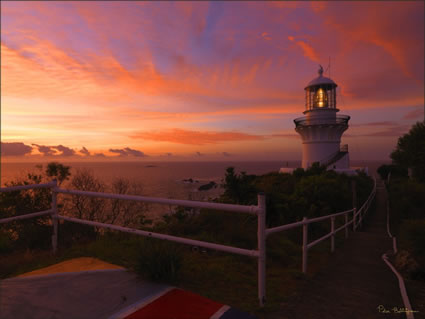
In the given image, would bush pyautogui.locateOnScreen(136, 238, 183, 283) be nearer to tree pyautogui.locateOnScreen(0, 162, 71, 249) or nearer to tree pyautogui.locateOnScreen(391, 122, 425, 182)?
tree pyautogui.locateOnScreen(0, 162, 71, 249)

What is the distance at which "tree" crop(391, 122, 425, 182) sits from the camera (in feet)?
88.0

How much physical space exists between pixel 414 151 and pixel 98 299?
3449 centimetres

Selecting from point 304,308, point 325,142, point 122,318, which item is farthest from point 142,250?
point 325,142

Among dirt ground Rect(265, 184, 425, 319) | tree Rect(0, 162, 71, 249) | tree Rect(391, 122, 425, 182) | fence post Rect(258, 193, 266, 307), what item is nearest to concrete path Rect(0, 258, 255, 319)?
fence post Rect(258, 193, 266, 307)

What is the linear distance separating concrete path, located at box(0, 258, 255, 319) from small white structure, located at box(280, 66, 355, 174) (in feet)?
97.3

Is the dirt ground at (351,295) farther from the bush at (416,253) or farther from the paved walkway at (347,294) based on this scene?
the bush at (416,253)

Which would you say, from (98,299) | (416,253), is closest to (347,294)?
(416,253)

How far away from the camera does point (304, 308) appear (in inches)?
116

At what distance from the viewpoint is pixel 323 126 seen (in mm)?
29766

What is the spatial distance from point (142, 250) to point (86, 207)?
14.4 metres

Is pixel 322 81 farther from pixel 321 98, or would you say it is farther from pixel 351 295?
pixel 351 295

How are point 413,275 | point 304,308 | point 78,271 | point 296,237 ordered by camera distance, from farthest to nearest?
point 296,237, point 413,275, point 78,271, point 304,308

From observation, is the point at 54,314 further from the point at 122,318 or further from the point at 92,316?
the point at 122,318

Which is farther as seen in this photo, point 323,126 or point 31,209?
point 323,126
